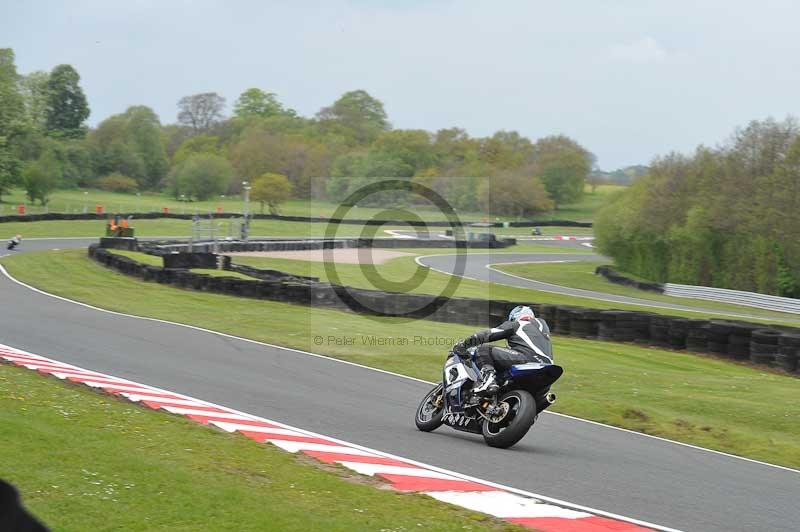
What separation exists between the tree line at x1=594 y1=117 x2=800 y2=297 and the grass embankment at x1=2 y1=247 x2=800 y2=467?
25.4 m

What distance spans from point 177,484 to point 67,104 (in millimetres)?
143267

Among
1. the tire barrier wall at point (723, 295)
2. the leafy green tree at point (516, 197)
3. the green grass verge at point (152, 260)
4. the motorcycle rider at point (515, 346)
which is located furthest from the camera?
the leafy green tree at point (516, 197)

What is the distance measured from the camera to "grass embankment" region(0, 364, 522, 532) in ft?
18.2

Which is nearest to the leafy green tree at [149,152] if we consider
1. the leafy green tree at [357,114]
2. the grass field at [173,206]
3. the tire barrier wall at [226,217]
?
the grass field at [173,206]

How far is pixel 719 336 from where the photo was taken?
1770 centimetres

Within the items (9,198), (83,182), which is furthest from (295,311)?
→ (83,182)

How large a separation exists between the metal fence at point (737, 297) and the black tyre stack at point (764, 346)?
21.0 metres

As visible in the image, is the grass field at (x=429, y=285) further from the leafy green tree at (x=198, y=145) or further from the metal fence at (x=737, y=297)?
the leafy green tree at (x=198, y=145)

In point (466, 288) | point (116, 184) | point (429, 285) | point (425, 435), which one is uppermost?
point (116, 184)

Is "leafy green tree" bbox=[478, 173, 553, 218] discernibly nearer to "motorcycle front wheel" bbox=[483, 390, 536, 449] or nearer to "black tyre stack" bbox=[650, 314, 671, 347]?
"black tyre stack" bbox=[650, 314, 671, 347]

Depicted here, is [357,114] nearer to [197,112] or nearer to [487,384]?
[197,112]

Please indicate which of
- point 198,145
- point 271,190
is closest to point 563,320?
point 271,190

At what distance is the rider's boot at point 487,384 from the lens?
9540 mm

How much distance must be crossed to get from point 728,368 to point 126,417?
11561 mm
